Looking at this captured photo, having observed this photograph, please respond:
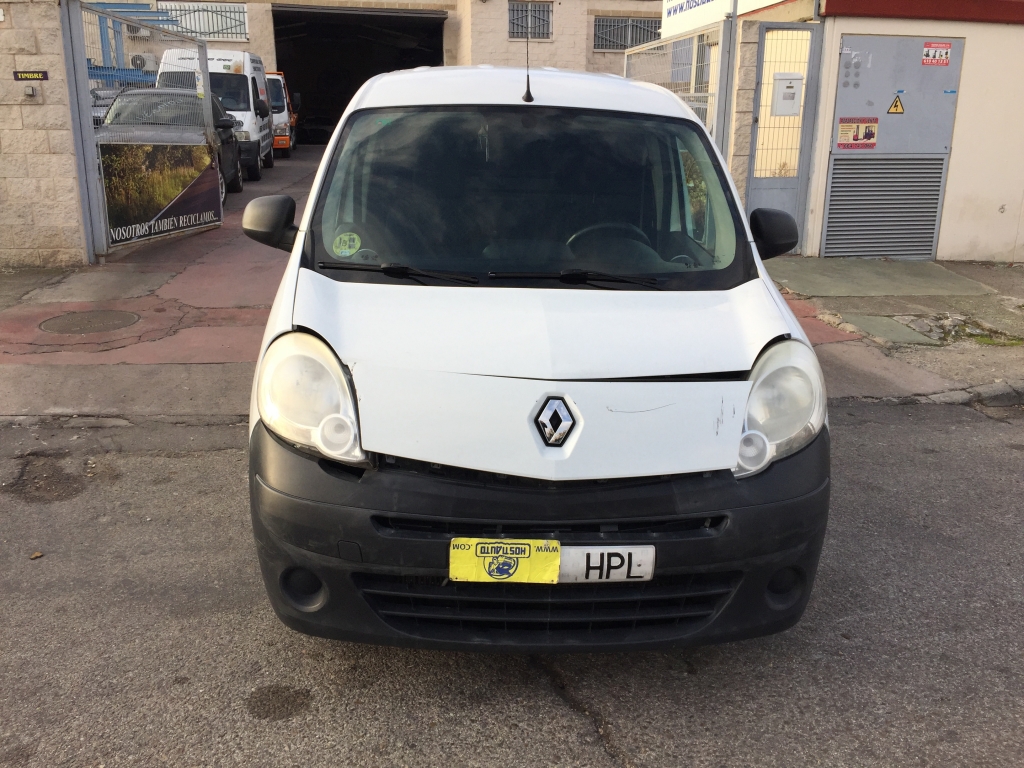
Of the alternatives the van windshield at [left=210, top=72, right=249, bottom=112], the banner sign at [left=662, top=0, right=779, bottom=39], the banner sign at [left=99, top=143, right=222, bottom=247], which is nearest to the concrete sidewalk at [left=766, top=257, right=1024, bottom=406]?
the banner sign at [left=662, top=0, right=779, bottom=39]

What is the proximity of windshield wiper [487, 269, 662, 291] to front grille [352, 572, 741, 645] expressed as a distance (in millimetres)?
1114

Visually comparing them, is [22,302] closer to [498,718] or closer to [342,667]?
[342,667]

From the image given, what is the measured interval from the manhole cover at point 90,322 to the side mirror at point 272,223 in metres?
4.07

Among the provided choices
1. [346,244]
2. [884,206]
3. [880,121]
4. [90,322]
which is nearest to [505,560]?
[346,244]

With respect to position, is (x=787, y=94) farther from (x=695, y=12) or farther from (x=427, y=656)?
(x=427, y=656)

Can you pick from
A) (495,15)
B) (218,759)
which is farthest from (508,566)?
(495,15)

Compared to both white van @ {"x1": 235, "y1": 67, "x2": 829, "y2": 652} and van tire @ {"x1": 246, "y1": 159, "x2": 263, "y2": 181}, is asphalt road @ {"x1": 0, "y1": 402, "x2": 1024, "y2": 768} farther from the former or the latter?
van tire @ {"x1": 246, "y1": 159, "x2": 263, "y2": 181}

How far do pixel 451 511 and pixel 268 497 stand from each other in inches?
21.8

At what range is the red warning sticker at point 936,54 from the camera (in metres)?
9.95

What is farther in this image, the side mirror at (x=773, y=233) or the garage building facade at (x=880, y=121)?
the garage building facade at (x=880, y=121)

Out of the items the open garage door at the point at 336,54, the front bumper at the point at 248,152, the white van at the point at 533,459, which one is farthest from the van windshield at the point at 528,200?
the open garage door at the point at 336,54

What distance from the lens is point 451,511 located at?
2.61 meters

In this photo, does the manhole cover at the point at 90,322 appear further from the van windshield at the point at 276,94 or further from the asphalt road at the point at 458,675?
the van windshield at the point at 276,94

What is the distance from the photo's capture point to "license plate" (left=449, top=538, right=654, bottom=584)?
2.62 meters
